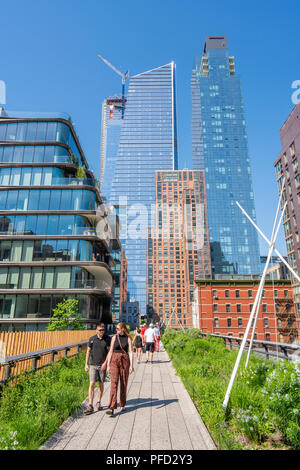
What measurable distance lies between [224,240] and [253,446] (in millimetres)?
145073

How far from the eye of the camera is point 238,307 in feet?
213

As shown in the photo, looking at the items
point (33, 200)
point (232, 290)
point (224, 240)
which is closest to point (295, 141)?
point (232, 290)

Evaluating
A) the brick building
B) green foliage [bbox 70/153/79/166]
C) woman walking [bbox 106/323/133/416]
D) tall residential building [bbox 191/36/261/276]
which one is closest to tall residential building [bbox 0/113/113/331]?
green foliage [bbox 70/153/79/166]

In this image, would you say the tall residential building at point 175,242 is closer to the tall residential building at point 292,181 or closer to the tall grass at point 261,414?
the tall residential building at point 292,181

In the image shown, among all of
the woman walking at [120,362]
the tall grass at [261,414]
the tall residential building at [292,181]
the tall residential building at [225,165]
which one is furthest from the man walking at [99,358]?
the tall residential building at [225,165]

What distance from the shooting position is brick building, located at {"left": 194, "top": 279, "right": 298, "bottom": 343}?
6366cm

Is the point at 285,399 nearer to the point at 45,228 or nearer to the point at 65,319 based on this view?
the point at 65,319

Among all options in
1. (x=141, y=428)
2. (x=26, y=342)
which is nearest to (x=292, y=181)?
(x=26, y=342)

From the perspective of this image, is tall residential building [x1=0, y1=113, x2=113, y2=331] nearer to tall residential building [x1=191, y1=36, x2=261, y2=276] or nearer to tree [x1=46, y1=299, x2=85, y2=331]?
tree [x1=46, y1=299, x2=85, y2=331]

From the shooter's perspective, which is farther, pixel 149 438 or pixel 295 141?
pixel 295 141

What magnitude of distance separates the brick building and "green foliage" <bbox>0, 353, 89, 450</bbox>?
59338mm

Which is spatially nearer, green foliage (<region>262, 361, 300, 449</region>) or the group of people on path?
green foliage (<region>262, 361, 300, 449</region>)

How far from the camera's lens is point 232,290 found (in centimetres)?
6594

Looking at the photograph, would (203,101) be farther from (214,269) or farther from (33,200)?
(33,200)
